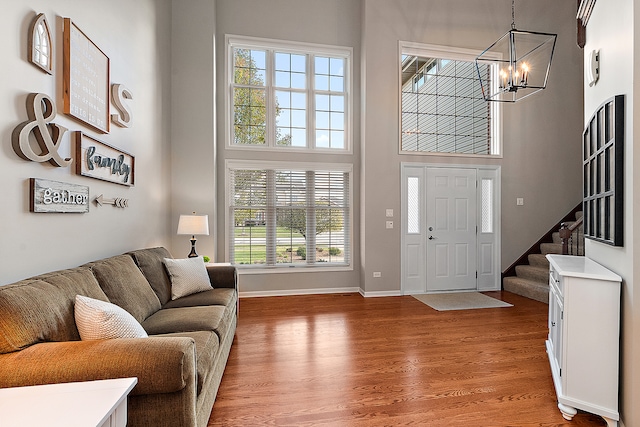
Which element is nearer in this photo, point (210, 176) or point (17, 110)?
point (17, 110)

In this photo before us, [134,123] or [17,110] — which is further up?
[134,123]

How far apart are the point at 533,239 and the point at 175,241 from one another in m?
5.72

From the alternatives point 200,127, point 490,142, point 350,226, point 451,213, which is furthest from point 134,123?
point 490,142

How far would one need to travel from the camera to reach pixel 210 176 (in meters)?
4.75

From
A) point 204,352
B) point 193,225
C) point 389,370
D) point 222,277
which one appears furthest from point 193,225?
point 389,370

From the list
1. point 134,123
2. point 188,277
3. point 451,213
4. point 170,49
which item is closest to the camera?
point 188,277

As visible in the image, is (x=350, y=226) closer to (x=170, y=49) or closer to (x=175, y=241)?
(x=175, y=241)

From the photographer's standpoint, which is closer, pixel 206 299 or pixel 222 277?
pixel 206 299

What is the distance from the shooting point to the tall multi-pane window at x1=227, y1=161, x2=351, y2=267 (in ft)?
17.1

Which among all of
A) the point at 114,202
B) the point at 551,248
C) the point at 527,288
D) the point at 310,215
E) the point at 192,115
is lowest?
the point at 527,288

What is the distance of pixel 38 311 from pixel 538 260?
20.5 feet

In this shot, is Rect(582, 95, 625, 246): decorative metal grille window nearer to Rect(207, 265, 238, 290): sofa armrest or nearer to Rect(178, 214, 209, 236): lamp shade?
Rect(207, 265, 238, 290): sofa armrest

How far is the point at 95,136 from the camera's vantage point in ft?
8.89

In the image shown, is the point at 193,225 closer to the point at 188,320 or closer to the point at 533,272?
the point at 188,320
